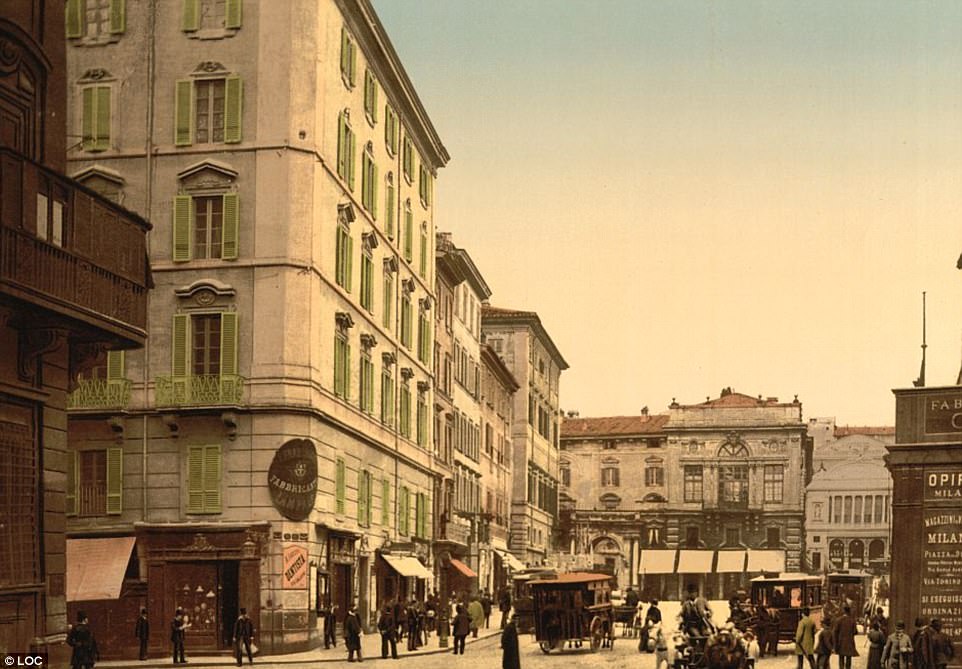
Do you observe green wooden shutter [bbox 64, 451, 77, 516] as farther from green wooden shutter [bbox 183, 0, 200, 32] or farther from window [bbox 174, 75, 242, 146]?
green wooden shutter [bbox 183, 0, 200, 32]

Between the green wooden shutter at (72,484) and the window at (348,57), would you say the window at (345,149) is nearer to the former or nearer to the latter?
the window at (348,57)

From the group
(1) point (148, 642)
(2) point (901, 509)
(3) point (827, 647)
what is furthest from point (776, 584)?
(1) point (148, 642)

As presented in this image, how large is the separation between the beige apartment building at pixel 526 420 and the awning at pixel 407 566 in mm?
36738

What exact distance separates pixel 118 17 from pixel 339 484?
43.9 ft

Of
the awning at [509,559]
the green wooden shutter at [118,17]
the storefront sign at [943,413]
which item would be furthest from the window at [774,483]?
the storefront sign at [943,413]

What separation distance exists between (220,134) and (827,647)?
61.8ft

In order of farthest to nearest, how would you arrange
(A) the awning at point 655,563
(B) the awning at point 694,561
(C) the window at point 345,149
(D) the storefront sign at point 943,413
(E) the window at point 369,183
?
(B) the awning at point 694,561, (A) the awning at point 655,563, (E) the window at point 369,183, (C) the window at point 345,149, (D) the storefront sign at point 943,413

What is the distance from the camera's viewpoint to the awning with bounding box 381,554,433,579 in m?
46.0

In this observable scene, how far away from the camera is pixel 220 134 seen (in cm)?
3666

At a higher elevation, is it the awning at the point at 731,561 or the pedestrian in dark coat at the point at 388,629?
the pedestrian in dark coat at the point at 388,629

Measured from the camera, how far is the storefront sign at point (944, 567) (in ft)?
84.5

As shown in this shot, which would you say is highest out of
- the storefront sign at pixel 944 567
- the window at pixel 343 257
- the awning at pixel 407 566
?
the window at pixel 343 257

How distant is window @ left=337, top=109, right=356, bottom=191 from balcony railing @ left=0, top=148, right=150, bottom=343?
2047 centimetres

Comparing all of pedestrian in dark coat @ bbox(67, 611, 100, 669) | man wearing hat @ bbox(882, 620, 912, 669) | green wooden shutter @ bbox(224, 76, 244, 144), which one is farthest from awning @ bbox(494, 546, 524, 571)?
man wearing hat @ bbox(882, 620, 912, 669)
